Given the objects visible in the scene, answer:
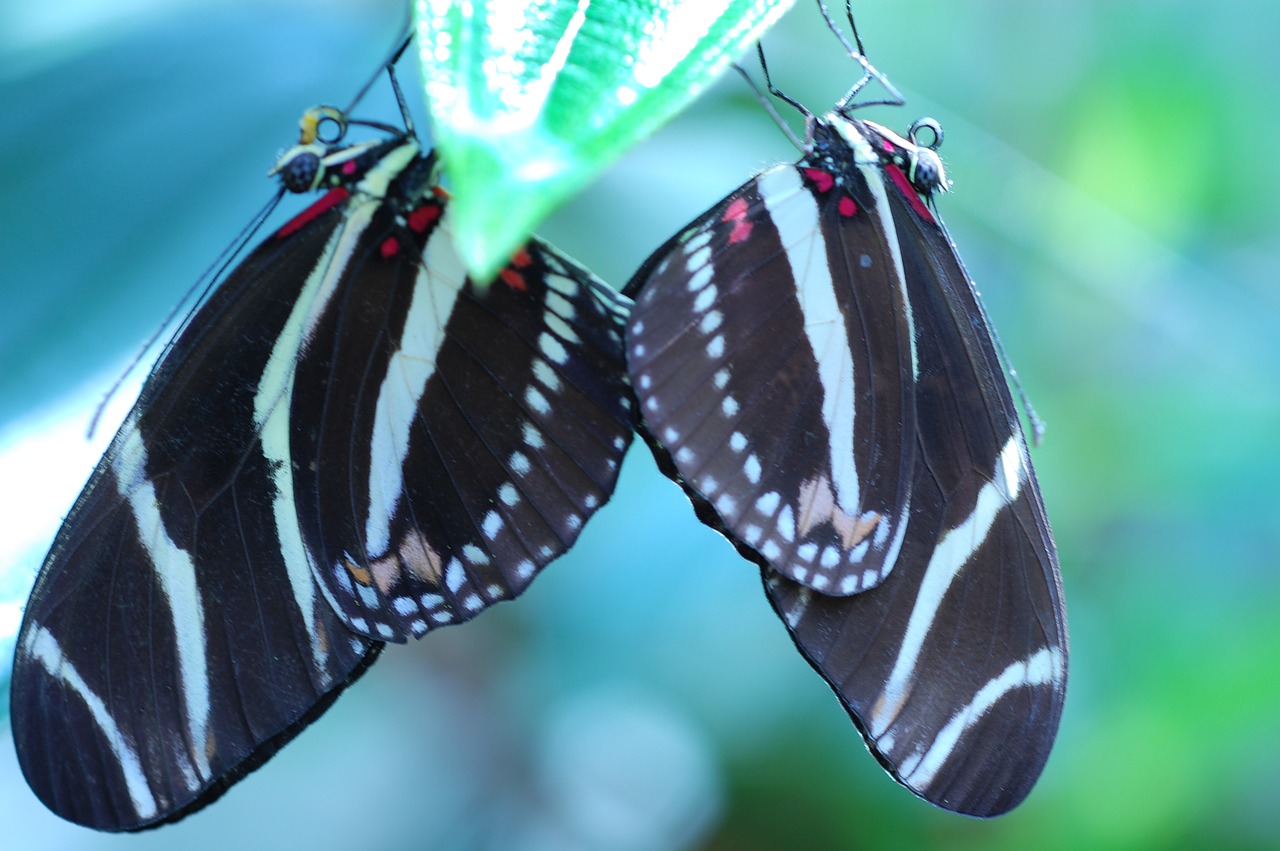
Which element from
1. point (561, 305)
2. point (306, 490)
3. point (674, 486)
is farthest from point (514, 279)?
point (674, 486)

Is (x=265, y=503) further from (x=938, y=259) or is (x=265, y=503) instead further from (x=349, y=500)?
(x=938, y=259)

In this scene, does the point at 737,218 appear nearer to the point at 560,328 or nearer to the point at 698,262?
the point at 698,262

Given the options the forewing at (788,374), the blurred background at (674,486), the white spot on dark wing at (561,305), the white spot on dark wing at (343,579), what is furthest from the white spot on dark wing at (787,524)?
the blurred background at (674,486)

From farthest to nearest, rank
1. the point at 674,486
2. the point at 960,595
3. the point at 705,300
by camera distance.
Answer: the point at 674,486 < the point at 960,595 < the point at 705,300

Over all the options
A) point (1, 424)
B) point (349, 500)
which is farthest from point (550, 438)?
point (1, 424)

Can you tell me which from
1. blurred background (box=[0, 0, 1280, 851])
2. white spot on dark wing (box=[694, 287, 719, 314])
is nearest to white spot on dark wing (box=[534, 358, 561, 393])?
white spot on dark wing (box=[694, 287, 719, 314])
